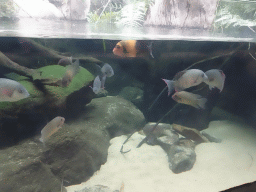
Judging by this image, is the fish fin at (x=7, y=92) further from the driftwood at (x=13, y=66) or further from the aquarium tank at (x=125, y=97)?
the driftwood at (x=13, y=66)

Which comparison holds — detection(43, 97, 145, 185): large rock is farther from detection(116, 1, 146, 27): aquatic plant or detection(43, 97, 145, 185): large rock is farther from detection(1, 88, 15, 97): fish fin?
detection(116, 1, 146, 27): aquatic plant

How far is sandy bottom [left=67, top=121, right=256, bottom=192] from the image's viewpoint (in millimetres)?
2553

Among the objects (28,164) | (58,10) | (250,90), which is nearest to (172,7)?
(58,10)

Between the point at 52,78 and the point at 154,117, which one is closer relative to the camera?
the point at 52,78

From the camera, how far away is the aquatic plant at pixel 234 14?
4.06 m

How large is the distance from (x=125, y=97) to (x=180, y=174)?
3092 mm

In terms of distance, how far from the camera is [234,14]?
4.18m

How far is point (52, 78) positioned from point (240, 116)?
18.4 feet

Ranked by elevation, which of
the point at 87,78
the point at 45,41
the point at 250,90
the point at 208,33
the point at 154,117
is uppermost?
the point at 208,33

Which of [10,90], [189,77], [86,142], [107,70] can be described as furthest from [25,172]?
[189,77]

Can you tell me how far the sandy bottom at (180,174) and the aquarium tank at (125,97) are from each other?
2 cm

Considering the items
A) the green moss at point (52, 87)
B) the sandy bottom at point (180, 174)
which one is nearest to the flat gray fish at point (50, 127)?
the sandy bottom at point (180, 174)

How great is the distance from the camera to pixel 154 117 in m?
5.22

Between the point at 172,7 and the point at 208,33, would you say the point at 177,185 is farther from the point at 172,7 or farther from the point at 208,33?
the point at 208,33
